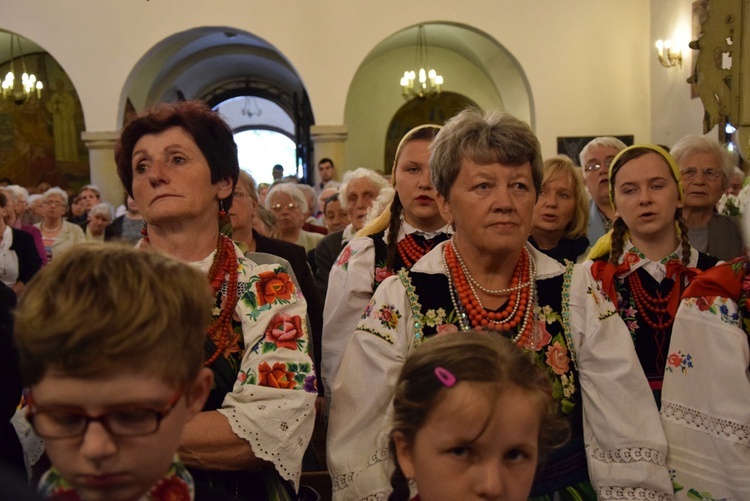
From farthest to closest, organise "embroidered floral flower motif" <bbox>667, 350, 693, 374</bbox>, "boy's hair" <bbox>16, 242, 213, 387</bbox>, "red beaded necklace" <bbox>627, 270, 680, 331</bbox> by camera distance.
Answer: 1. "red beaded necklace" <bbox>627, 270, 680, 331</bbox>
2. "embroidered floral flower motif" <bbox>667, 350, 693, 374</bbox>
3. "boy's hair" <bbox>16, 242, 213, 387</bbox>

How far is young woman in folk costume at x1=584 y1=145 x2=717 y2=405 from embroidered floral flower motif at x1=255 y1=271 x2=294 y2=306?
1.28m

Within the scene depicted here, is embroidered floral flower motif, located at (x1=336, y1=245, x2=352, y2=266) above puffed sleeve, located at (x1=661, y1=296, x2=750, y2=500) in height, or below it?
above

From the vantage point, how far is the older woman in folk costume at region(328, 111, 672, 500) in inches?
94.7

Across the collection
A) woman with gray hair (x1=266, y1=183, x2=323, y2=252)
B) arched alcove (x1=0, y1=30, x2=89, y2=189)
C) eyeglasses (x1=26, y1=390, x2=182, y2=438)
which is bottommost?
eyeglasses (x1=26, y1=390, x2=182, y2=438)

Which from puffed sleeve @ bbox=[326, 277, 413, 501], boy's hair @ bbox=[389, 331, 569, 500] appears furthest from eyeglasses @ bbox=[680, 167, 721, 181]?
boy's hair @ bbox=[389, 331, 569, 500]

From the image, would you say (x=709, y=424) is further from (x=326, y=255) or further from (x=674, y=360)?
(x=326, y=255)

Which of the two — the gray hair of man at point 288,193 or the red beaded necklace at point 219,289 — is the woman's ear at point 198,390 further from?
the gray hair of man at point 288,193

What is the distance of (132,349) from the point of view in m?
1.42

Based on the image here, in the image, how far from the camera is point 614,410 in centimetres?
245

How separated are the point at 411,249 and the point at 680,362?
1147 millimetres

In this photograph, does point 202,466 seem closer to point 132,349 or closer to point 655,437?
point 132,349

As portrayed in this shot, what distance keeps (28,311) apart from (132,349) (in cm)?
19

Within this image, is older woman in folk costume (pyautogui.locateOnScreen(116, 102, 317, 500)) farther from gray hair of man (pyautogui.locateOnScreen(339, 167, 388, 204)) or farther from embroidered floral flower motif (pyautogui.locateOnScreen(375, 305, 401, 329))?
gray hair of man (pyautogui.locateOnScreen(339, 167, 388, 204))

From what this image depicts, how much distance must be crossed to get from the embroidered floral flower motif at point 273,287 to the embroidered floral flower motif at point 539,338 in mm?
731
